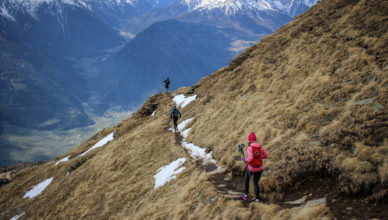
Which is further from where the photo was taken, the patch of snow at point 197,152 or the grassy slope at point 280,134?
the patch of snow at point 197,152

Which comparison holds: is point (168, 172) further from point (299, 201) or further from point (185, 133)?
point (299, 201)

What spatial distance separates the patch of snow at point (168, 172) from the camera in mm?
16123

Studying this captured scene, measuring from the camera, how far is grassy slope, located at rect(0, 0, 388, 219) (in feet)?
30.7

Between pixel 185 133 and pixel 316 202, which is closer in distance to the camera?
pixel 316 202

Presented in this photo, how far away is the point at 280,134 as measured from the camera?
43.4ft

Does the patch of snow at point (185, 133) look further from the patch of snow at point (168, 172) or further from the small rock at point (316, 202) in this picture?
the small rock at point (316, 202)

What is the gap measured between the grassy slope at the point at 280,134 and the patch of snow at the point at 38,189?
116 cm

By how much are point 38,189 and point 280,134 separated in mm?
34159

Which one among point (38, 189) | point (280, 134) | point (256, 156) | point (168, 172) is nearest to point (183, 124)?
point (168, 172)

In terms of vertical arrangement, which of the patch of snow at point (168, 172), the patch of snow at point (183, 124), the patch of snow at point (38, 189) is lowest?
the patch of snow at point (168, 172)

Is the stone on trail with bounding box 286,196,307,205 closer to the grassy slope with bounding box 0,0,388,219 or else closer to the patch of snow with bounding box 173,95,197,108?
the grassy slope with bounding box 0,0,388,219

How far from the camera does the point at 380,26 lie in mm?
16500

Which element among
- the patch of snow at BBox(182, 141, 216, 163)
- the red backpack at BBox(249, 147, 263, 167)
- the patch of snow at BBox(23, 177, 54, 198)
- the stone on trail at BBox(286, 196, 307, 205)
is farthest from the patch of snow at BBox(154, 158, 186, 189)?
the patch of snow at BBox(23, 177, 54, 198)

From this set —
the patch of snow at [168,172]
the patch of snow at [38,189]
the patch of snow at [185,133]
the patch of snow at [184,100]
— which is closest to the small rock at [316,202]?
the patch of snow at [168,172]
